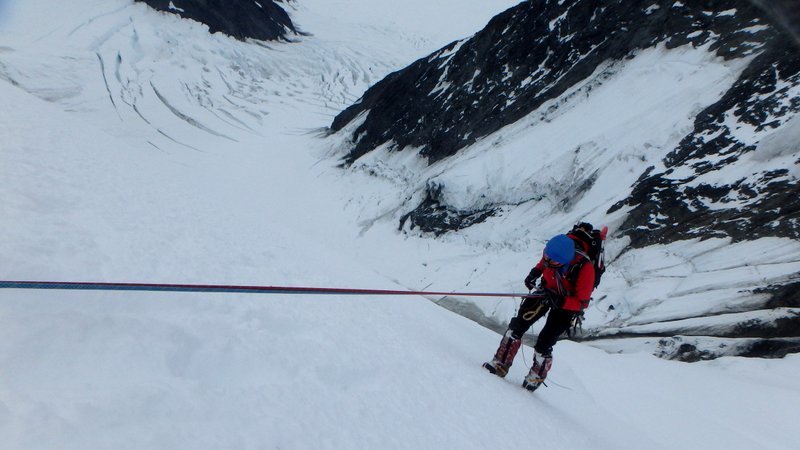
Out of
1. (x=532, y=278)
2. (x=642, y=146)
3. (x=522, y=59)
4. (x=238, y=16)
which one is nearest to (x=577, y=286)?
(x=532, y=278)

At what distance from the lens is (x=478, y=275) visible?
11.7 m

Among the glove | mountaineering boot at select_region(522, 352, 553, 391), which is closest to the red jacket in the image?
the glove

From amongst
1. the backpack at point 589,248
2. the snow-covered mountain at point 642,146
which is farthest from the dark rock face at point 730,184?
the backpack at point 589,248

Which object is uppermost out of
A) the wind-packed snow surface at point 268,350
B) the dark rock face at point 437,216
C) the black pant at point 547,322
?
the dark rock face at point 437,216

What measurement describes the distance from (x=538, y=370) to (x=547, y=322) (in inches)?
19.2

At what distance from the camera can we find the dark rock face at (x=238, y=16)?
35438 mm

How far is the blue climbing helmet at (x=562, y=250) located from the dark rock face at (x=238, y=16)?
3966 cm

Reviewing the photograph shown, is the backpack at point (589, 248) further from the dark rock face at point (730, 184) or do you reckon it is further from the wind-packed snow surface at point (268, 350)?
the dark rock face at point (730, 184)

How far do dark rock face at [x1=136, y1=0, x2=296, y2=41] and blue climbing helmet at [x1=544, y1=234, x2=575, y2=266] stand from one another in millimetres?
39660

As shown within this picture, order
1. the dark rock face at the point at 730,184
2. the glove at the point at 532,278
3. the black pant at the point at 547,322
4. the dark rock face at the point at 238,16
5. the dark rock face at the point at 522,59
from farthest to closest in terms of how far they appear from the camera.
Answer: the dark rock face at the point at 238,16 < the dark rock face at the point at 522,59 < the dark rock face at the point at 730,184 < the glove at the point at 532,278 < the black pant at the point at 547,322

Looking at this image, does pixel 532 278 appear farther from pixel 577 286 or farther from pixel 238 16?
pixel 238 16

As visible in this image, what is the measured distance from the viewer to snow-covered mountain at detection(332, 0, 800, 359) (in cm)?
768

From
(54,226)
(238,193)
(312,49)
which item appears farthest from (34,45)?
(54,226)

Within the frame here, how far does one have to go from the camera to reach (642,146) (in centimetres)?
1087
